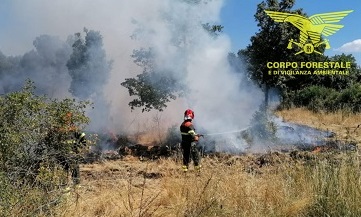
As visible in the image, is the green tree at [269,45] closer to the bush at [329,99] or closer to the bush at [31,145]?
the bush at [329,99]

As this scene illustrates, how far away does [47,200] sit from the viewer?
11.9 ft

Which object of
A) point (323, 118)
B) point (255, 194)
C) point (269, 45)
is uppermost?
point (269, 45)

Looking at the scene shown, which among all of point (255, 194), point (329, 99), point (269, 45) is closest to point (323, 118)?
point (269, 45)

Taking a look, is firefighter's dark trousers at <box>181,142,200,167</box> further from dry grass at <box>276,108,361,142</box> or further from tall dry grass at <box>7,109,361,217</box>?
dry grass at <box>276,108,361,142</box>

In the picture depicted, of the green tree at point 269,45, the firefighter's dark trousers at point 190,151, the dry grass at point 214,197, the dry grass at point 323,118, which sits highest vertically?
the green tree at point 269,45

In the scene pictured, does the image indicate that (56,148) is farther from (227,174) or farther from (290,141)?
(290,141)

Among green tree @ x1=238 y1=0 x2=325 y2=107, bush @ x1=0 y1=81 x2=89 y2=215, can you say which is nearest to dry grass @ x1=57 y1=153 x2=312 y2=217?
bush @ x1=0 y1=81 x2=89 y2=215

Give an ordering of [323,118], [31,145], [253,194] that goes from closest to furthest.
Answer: [253,194], [31,145], [323,118]

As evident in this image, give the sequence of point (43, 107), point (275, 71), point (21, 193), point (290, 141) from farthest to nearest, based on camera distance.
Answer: point (275, 71)
point (290, 141)
point (43, 107)
point (21, 193)

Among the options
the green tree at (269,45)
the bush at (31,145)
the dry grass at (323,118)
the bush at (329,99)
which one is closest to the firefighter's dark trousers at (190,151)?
the bush at (31,145)

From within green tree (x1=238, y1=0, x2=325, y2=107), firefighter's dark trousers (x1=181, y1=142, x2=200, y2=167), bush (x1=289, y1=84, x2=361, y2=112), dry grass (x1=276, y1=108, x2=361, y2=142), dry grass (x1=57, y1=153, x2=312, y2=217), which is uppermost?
green tree (x1=238, y1=0, x2=325, y2=107)

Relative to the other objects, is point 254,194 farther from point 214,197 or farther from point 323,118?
point 323,118

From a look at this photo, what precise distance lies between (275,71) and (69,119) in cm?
1536

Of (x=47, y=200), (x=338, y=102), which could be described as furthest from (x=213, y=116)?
(x=47, y=200)
